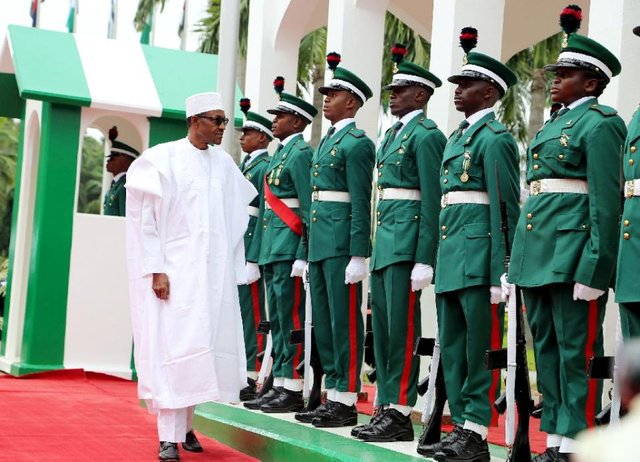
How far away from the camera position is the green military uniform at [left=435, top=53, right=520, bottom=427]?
197 inches

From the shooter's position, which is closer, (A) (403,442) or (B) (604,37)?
(B) (604,37)

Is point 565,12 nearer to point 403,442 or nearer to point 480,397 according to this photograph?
point 480,397

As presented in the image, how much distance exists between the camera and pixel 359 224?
6277 mm

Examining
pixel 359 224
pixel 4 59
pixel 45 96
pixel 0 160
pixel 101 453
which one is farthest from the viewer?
pixel 0 160

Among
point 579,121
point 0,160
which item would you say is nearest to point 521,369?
point 579,121

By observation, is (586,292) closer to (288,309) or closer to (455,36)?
(455,36)

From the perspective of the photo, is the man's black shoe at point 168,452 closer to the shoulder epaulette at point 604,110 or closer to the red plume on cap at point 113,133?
the shoulder epaulette at point 604,110

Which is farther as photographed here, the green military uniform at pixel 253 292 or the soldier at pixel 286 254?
the green military uniform at pixel 253 292

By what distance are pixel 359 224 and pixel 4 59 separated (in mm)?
6455

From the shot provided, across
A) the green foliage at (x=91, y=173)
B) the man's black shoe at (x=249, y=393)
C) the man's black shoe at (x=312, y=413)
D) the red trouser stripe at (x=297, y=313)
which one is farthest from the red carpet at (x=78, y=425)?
the green foliage at (x=91, y=173)

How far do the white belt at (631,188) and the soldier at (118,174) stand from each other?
7.48 meters

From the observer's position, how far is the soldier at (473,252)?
4.99m

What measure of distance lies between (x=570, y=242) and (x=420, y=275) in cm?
126

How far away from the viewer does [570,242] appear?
→ 440 centimetres
